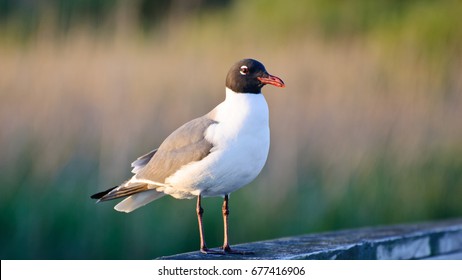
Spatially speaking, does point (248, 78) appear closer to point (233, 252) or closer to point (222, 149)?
point (222, 149)

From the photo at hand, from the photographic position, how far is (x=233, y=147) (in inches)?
111

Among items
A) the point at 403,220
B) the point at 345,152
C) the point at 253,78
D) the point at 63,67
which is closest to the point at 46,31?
the point at 63,67

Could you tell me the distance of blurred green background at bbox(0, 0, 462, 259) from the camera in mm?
4746

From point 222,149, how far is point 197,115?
2556mm

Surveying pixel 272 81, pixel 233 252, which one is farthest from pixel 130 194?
pixel 272 81

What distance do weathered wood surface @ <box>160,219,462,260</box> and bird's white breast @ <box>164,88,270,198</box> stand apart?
0.88 ft

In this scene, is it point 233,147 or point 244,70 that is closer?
point 233,147

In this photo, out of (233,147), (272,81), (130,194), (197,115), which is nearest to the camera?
(233,147)

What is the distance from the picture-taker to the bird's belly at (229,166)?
2.83 meters

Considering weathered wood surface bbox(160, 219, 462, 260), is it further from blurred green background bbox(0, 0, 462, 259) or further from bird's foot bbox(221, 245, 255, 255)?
blurred green background bbox(0, 0, 462, 259)

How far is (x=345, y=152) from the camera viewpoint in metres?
5.41

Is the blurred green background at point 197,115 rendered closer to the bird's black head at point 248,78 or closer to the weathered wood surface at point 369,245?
the weathered wood surface at point 369,245

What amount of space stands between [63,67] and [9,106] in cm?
55

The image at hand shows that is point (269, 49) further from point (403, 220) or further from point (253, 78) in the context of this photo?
point (253, 78)
